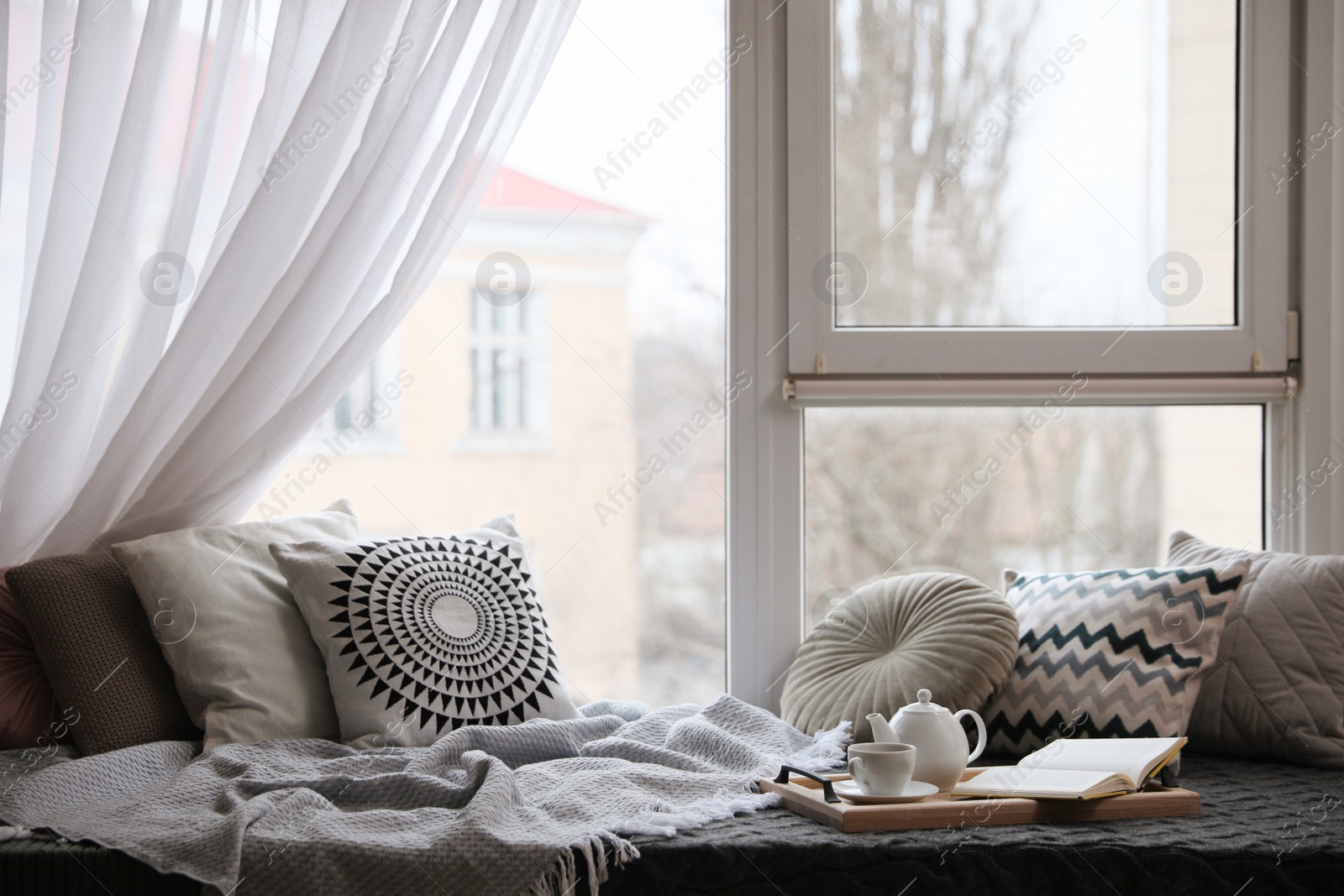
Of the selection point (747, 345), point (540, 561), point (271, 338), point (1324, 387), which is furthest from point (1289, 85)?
point (271, 338)

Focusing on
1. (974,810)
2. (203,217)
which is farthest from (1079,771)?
(203,217)

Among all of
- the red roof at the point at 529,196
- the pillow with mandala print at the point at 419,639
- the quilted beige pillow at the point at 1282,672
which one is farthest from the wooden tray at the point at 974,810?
the red roof at the point at 529,196

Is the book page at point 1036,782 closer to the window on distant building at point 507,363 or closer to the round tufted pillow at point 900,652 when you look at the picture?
the round tufted pillow at point 900,652

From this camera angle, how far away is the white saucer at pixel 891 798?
1.31 metres

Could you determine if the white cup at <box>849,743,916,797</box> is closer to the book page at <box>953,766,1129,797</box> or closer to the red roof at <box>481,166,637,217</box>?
the book page at <box>953,766,1129,797</box>

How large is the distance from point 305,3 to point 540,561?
3.57ft

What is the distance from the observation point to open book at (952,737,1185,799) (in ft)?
4.31

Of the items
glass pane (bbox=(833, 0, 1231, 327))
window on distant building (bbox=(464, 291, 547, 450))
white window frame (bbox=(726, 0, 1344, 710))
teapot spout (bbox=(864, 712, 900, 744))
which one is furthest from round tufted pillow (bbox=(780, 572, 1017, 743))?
window on distant building (bbox=(464, 291, 547, 450))

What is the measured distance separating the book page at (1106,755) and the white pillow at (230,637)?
3.55ft

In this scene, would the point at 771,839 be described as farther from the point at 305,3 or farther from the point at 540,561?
the point at 305,3

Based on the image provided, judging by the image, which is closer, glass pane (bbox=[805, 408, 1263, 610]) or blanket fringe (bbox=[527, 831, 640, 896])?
blanket fringe (bbox=[527, 831, 640, 896])

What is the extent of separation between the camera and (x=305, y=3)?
68.6 inches

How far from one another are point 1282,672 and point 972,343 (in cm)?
77

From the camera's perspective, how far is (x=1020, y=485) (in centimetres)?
203
